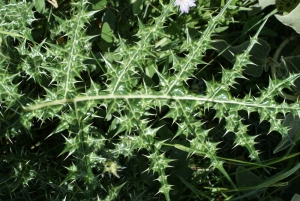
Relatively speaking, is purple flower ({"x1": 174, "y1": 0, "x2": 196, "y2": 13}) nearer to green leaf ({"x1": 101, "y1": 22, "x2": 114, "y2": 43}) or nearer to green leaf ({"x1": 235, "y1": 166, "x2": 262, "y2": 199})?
green leaf ({"x1": 101, "y1": 22, "x2": 114, "y2": 43})

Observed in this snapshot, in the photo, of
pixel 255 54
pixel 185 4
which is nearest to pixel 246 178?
pixel 255 54

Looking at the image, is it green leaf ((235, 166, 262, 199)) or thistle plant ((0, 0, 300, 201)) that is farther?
green leaf ((235, 166, 262, 199))

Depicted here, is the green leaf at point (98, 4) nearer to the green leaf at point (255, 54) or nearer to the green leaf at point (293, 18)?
the green leaf at point (255, 54)

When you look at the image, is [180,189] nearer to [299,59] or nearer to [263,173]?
[263,173]

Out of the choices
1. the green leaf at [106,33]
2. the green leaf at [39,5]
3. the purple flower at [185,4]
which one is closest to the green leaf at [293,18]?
the purple flower at [185,4]

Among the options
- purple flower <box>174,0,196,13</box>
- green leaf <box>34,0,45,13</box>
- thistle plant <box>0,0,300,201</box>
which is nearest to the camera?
thistle plant <box>0,0,300,201</box>

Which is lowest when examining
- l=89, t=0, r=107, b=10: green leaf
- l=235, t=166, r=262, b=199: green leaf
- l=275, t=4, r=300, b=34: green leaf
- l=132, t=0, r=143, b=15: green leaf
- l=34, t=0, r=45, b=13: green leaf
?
l=235, t=166, r=262, b=199: green leaf

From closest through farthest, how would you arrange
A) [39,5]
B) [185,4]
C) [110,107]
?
[110,107], [39,5], [185,4]

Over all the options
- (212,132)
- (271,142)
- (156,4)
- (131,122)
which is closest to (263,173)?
(271,142)

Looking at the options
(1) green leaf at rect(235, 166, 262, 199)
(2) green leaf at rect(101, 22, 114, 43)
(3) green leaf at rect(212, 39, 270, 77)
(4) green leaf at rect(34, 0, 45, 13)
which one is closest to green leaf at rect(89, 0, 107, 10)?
(2) green leaf at rect(101, 22, 114, 43)

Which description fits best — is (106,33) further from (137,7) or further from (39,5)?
(39,5)

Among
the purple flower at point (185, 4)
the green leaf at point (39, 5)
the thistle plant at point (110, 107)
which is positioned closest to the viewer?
the thistle plant at point (110, 107)
